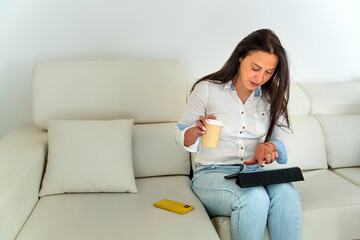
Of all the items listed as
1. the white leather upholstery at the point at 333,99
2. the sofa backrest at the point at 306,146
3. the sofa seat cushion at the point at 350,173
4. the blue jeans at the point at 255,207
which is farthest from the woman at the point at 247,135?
the white leather upholstery at the point at 333,99

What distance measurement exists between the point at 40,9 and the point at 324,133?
1834 millimetres

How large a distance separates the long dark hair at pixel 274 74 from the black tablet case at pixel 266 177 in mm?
251

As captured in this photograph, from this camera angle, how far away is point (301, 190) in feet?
6.44

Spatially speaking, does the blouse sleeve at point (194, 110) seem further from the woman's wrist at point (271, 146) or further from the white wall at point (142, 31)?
the white wall at point (142, 31)

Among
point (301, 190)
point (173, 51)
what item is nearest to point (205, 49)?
point (173, 51)

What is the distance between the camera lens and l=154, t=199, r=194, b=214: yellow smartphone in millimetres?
1664

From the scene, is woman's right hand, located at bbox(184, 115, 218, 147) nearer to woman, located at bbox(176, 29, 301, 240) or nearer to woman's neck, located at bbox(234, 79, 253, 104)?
woman, located at bbox(176, 29, 301, 240)

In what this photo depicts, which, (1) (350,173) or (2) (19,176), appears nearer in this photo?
(2) (19,176)

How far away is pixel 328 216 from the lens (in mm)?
1762

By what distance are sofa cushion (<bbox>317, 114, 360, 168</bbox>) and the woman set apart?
0.53m

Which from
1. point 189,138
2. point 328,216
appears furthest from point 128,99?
point 328,216

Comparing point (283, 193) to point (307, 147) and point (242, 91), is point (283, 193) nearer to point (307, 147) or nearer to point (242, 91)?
point (242, 91)

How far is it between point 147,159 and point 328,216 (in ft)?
3.02

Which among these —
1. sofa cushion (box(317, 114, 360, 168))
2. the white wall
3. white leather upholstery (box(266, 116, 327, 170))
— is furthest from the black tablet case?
the white wall
